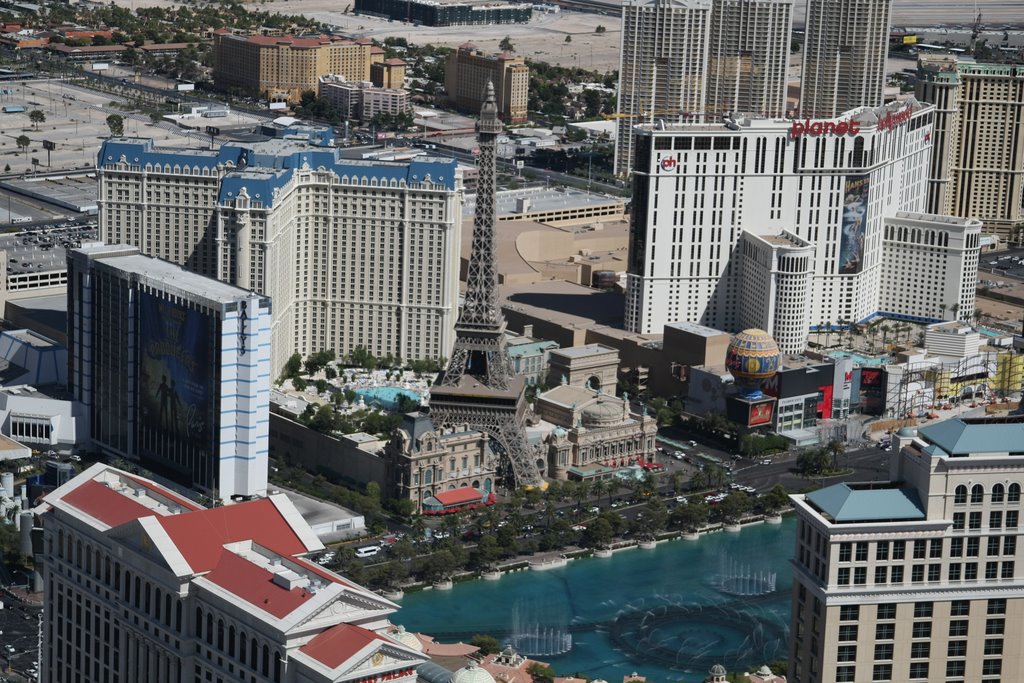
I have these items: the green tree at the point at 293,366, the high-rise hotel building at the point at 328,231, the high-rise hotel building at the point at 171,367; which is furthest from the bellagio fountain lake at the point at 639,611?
the green tree at the point at 293,366

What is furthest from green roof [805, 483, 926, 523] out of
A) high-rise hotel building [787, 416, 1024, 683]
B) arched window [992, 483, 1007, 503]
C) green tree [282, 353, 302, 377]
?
green tree [282, 353, 302, 377]

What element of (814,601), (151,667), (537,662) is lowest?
(537,662)

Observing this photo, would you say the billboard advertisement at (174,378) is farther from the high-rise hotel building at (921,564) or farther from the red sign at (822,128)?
the high-rise hotel building at (921,564)

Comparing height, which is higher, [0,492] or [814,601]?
[814,601]

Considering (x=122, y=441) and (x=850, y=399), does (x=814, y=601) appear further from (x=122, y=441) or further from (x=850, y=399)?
(x=850, y=399)

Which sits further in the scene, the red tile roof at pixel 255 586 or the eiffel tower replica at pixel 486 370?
the eiffel tower replica at pixel 486 370

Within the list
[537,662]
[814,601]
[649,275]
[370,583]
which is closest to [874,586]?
[814,601]
